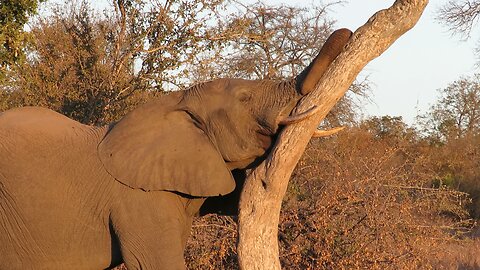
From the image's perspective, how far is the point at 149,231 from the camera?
17.0 ft

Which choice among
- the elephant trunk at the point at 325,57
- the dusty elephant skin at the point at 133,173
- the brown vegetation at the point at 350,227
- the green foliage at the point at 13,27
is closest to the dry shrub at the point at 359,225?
the brown vegetation at the point at 350,227

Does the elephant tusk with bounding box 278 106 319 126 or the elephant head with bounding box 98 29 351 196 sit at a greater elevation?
the elephant tusk with bounding box 278 106 319 126

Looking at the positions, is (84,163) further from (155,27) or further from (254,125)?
(155,27)

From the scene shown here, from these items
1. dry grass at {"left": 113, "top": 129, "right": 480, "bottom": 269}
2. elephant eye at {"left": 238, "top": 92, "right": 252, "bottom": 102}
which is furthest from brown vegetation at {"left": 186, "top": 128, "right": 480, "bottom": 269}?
elephant eye at {"left": 238, "top": 92, "right": 252, "bottom": 102}

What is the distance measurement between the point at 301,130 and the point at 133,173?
108 centimetres

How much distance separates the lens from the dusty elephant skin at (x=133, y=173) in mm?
5215

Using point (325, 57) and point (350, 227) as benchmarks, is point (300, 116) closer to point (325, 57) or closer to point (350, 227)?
point (325, 57)

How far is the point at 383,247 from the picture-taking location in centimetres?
716

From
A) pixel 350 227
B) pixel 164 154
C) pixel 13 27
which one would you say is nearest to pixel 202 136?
pixel 164 154

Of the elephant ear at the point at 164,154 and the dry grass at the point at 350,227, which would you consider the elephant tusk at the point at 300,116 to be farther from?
the dry grass at the point at 350,227

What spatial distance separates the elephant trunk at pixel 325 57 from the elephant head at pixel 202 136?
0.08 m

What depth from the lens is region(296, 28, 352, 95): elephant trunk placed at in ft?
16.3

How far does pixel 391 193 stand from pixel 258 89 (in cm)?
235

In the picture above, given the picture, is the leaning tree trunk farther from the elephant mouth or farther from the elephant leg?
the elephant leg
